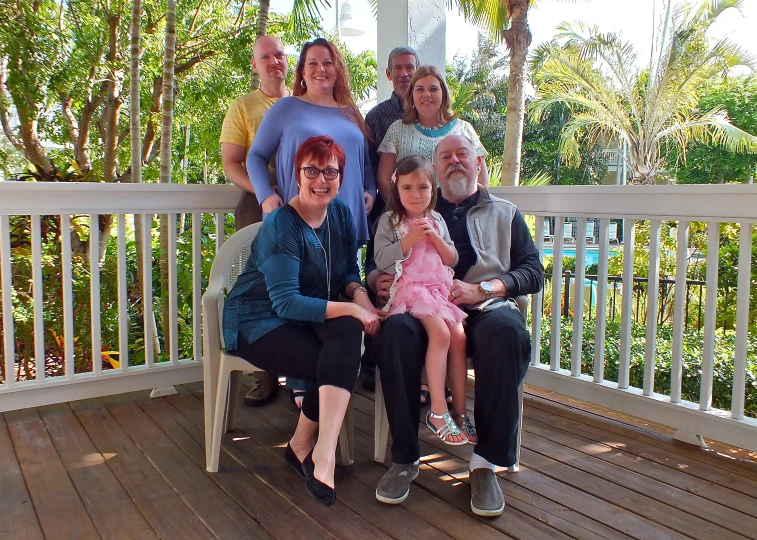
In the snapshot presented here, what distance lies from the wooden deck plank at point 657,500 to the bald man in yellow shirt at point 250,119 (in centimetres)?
149

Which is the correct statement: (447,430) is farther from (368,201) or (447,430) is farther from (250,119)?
(250,119)

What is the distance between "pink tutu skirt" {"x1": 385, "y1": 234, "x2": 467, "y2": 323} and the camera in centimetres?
209

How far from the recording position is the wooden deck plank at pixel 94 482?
5.96ft

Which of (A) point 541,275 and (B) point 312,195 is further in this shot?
(A) point 541,275

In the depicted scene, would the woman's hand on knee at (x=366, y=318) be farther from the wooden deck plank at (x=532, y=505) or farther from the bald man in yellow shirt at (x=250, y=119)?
the bald man in yellow shirt at (x=250, y=119)

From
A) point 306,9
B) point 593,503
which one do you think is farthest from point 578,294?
point 306,9

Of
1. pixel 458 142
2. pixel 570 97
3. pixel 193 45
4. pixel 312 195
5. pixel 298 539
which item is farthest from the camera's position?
pixel 570 97

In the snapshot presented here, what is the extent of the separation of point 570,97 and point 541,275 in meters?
12.6

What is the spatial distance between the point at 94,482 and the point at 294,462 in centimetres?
70

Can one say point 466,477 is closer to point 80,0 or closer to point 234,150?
point 234,150

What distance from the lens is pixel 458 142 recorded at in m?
2.33

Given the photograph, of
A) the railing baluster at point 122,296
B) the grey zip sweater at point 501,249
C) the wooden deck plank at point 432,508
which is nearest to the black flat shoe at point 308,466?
the wooden deck plank at point 432,508

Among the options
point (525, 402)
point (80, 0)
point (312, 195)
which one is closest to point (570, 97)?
point (80, 0)

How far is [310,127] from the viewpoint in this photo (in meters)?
2.45
